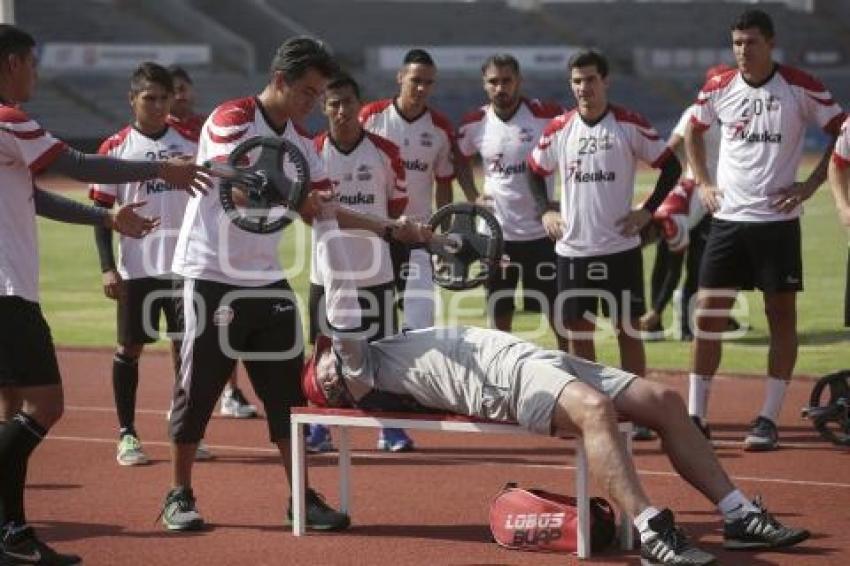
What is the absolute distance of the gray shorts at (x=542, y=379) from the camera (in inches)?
265

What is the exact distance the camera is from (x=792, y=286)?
31.7ft

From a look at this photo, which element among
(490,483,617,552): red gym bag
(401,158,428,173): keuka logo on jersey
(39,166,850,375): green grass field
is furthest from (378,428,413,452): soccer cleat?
(39,166,850,375): green grass field

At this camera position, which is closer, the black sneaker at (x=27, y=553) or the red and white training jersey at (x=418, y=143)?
the black sneaker at (x=27, y=553)

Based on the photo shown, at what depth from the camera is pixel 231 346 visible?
7.59 m

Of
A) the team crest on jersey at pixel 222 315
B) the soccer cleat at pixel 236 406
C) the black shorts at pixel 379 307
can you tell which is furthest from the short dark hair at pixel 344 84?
the soccer cleat at pixel 236 406

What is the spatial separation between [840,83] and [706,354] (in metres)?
50.9

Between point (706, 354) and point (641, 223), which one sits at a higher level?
point (641, 223)

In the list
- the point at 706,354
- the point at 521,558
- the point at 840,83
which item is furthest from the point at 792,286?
the point at 840,83

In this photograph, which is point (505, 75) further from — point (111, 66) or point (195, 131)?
point (111, 66)

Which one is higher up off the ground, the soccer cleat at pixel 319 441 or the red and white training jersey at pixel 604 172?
the red and white training jersey at pixel 604 172

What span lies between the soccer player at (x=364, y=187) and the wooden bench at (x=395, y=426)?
2300 mm

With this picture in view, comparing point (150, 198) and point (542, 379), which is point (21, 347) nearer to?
point (542, 379)

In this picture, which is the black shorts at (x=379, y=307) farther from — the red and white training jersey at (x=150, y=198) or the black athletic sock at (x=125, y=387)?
the black athletic sock at (x=125, y=387)

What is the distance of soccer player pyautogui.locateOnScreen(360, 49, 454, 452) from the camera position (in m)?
10.6
